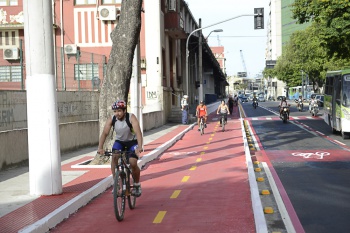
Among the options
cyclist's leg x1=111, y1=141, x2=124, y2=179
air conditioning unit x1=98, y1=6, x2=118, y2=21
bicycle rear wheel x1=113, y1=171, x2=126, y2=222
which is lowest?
bicycle rear wheel x1=113, y1=171, x2=126, y2=222

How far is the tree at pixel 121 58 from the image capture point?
13000mm

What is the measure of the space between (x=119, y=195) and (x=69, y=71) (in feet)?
36.0

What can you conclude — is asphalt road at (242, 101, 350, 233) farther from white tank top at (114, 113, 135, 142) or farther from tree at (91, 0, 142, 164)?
tree at (91, 0, 142, 164)

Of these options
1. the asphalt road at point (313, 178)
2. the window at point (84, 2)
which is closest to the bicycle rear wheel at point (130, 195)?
the asphalt road at point (313, 178)

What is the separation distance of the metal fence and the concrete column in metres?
5.25

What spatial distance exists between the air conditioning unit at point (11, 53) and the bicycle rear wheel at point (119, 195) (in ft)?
24.9

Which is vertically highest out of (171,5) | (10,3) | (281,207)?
(171,5)

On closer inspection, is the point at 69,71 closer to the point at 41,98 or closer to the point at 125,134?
the point at 41,98

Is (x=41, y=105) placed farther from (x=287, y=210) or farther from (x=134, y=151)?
(x=287, y=210)

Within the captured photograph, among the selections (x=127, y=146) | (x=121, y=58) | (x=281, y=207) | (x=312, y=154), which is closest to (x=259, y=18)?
(x=312, y=154)

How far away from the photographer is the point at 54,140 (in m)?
8.64

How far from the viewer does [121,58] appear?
13.0 m

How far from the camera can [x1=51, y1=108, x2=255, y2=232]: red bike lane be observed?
6.78 meters

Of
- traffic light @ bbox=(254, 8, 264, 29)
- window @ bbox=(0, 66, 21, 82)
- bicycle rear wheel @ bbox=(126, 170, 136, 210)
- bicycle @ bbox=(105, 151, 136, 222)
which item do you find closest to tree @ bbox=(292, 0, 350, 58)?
traffic light @ bbox=(254, 8, 264, 29)
